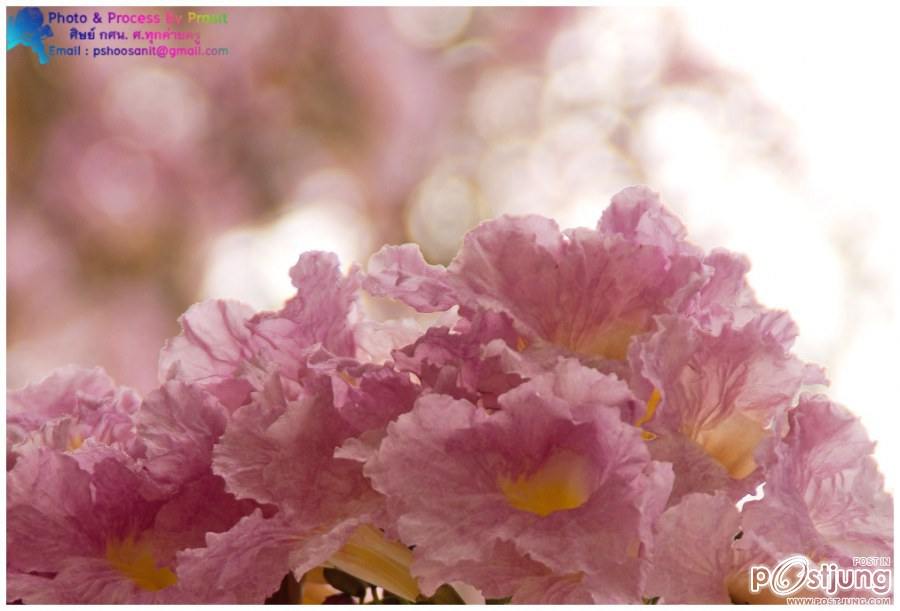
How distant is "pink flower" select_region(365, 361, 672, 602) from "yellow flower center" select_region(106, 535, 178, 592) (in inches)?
3.0

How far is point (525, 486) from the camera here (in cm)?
26

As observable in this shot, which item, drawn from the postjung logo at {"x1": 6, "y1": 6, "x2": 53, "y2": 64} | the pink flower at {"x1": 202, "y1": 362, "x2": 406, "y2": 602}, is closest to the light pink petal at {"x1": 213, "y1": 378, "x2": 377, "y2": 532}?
the pink flower at {"x1": 202, "y1": 362, "x2": 406, "y2": 602}

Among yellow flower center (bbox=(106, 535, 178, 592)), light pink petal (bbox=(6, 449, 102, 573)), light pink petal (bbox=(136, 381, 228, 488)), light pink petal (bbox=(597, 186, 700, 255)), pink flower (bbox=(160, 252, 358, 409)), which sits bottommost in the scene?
yellow flower center (bbox=(106, 535, 178, 592))

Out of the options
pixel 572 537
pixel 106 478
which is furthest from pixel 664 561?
pixel 106 478

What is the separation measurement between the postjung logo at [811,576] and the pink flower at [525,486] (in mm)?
37

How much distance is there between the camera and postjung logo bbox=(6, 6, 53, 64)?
383 mm

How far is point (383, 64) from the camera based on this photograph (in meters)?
0.65

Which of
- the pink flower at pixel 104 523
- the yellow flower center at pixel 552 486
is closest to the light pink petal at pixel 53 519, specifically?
the pink flower at pixel 104 523

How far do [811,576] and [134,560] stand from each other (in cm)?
17

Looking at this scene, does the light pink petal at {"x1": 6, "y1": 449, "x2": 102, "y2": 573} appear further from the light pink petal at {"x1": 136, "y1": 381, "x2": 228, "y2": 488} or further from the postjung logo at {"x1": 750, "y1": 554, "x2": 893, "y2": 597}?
the postjung logo at {"x1": 750, "y1": 554, "x2": 893, "y2": 597}

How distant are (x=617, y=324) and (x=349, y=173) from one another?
1.41ft

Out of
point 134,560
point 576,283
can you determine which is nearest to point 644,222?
point 576,283

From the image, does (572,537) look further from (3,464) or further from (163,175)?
(163,175)

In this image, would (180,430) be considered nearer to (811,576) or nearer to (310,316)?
(310,316)
